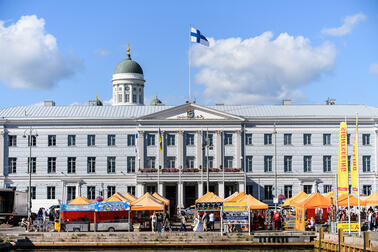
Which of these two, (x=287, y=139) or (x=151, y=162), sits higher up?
(x=287, y=139)

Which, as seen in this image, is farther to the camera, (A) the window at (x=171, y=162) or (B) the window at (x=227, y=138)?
(B) the window at (x=227, y=138)

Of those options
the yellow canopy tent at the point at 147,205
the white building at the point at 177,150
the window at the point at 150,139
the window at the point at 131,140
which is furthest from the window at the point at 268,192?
the yellow canopy tent at the point at 147,205

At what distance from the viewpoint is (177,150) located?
86375 mm

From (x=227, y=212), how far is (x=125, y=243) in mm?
8278

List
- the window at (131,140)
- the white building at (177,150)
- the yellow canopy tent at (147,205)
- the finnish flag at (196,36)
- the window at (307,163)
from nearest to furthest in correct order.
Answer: the yellow canopy tent at (147,205) < the finnish flag at (196,36) < the white building at (177,150) < the window at (131,140) < the window at (307,163)

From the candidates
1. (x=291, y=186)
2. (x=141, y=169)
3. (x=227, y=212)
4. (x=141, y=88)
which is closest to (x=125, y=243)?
(x=227, y=212)

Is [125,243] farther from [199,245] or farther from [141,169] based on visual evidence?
[141,169]

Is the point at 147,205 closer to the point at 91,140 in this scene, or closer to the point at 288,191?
the point at 91,140

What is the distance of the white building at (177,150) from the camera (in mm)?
86188

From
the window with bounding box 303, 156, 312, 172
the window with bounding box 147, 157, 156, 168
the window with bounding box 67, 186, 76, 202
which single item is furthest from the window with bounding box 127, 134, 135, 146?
the window with bounding box 303, 156, 312, 172

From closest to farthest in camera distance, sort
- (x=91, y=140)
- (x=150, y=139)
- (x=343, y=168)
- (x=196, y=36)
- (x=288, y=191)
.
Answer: (x=343, y=168)
(x=196, y=36)
(x=150, y=139)
(x=91, y=140)
(x=288, y=191)

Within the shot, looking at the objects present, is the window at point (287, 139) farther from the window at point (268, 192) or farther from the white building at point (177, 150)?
the window at point (268, 192)

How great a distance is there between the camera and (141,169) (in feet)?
278

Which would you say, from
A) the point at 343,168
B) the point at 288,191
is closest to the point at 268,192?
the point at 288,191
